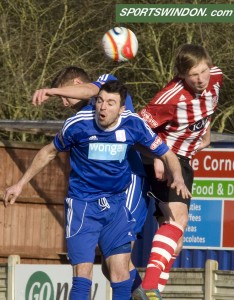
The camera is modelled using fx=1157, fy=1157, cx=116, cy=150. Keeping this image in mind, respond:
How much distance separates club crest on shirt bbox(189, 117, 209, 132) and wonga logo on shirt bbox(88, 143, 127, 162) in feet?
2.14

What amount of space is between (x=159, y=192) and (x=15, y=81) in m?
12.0

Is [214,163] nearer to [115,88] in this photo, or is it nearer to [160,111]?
[160,111]

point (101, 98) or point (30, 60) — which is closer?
point (101, 98)

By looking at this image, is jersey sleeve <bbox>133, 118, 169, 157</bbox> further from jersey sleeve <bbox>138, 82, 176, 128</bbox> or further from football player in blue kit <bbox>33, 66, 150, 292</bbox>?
football player in blue kit <bbox>33, 66, 150, 292</bbox>

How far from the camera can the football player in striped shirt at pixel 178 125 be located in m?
8.28

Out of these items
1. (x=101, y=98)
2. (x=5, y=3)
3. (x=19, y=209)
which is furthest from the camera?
(x=5, y=3)

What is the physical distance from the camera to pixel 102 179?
26.9ft

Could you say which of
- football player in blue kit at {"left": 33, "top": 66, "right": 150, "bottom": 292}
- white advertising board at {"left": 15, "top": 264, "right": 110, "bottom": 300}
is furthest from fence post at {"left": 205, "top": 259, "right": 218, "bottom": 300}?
football player in blue kit at {"left": 33, "top": 66, "right": 150, "bottom": 292}

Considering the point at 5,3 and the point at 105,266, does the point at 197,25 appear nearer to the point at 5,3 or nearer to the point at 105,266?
the point at 5,3

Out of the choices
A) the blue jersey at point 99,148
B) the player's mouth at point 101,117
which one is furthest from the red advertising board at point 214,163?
the player's mouth at point 101,117

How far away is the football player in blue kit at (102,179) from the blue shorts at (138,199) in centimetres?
18

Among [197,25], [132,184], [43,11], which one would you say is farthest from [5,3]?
[132,184]

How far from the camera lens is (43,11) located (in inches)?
817

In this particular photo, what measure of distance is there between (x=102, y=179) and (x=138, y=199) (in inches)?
22.4
